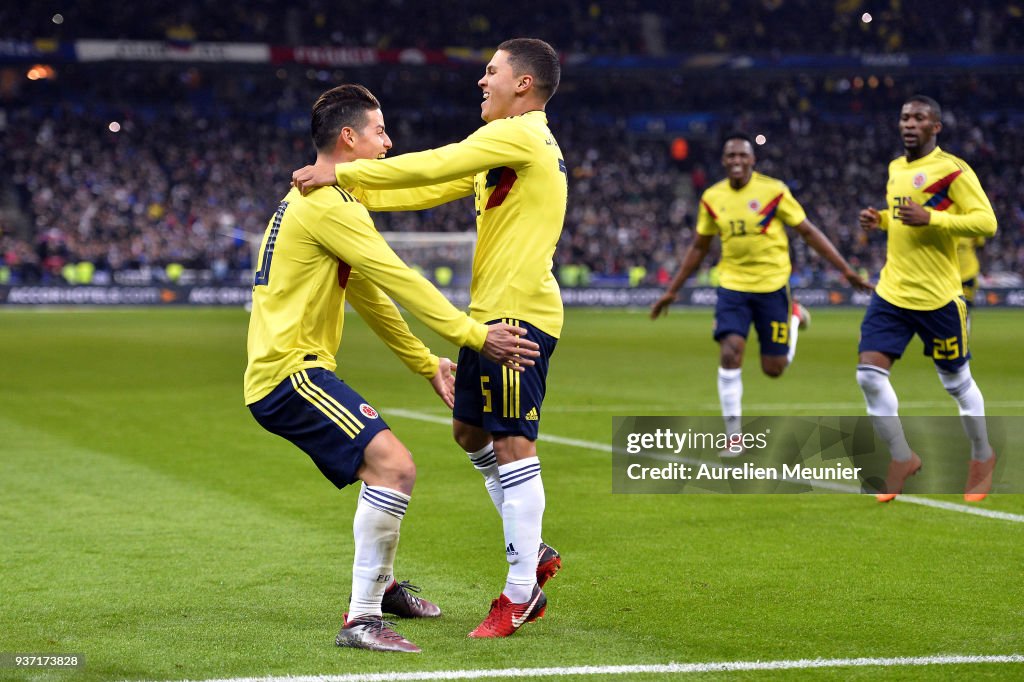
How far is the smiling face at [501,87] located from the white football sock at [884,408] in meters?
3.99

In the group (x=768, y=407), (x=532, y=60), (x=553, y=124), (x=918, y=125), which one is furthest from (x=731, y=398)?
(x=553, y=124)

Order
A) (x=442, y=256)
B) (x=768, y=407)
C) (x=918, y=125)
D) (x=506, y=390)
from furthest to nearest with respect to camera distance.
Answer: (x=442, y=256)
(x=768, y=407)
(x=918, y=125)
(x=506, y=390)

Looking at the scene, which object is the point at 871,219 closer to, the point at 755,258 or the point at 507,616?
the point at 755,258

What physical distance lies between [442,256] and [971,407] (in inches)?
1123

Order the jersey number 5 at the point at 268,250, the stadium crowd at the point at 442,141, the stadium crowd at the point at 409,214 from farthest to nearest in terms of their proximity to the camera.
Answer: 1. the stadium crowd at the point at 442,141
2. the stadium crowd at the point at 409,214
3. the jersey number 5 at the point at 268,250

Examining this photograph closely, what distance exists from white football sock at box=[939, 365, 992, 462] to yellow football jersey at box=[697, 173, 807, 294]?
2216mm

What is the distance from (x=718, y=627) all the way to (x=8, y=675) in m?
2.55

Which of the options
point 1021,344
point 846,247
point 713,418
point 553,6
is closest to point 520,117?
point 713,418

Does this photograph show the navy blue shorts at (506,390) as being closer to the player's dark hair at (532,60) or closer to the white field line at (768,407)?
the player's dark hair at (532,60)

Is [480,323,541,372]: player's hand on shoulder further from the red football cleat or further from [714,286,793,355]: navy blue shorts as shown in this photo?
[714,286,793,355]: navy blue shorts

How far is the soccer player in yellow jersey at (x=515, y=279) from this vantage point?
5.04m

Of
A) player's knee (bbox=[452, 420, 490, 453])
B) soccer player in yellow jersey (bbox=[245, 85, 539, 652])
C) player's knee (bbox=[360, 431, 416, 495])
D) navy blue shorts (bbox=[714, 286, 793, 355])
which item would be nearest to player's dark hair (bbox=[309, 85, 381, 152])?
soccer player in yellow jersey (bbox=[245, 85, 539, 652])

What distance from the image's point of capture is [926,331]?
843 centimetres

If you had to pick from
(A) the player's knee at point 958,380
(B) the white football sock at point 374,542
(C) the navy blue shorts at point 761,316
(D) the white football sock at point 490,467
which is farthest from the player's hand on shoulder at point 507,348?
(C) the navy blue shorts at point 761,316
